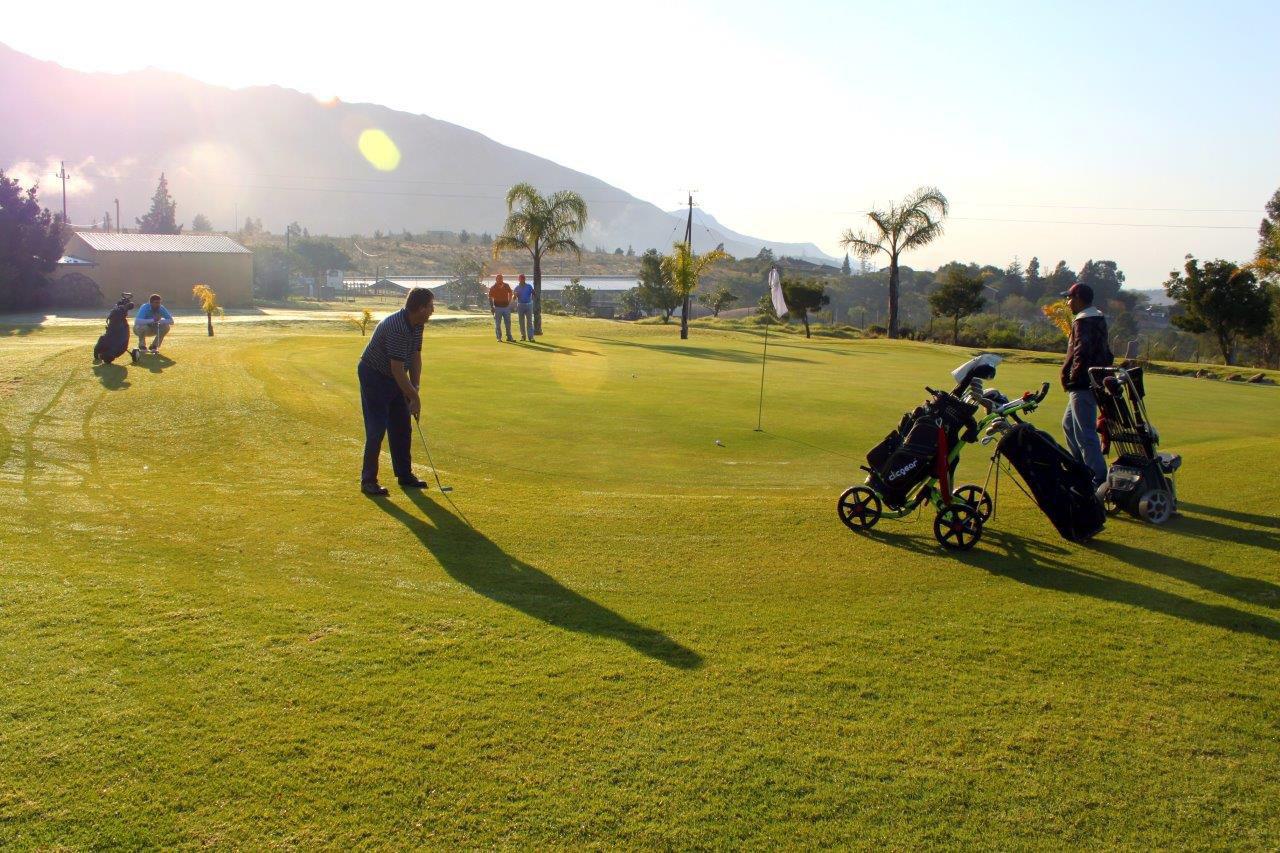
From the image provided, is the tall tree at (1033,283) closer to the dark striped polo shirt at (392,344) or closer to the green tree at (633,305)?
the green tree at (633,305)

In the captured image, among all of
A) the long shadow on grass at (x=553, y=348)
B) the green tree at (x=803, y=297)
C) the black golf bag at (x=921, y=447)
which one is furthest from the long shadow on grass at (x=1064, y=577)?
the green tree at (x=803, y=297)

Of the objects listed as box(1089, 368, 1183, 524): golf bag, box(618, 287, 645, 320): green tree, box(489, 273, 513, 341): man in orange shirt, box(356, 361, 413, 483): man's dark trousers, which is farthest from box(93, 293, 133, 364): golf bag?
box(618, 287, 645, 320): green tree

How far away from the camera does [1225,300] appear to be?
155ft

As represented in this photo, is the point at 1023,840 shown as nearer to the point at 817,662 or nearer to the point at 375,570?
the point at 817,662

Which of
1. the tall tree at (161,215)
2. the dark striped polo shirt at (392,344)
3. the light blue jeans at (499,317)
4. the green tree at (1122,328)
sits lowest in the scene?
the dark striped polo shirt at (392,344)

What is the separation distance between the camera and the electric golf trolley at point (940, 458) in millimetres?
8016

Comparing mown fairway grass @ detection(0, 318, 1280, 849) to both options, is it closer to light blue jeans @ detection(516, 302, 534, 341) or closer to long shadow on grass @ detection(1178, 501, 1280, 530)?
long shadow on grass @ detection(1178, 501, 1280, 530)

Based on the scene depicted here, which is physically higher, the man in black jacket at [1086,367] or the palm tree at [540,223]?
the palm tree at [540,223]

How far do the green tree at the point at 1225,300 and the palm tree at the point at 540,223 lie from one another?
32469 mm

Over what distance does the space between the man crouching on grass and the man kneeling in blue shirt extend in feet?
43.4

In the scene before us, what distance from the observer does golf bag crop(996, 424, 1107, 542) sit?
8.19 meters

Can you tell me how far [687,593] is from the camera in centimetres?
660

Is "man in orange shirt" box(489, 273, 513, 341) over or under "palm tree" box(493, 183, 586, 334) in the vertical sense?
under

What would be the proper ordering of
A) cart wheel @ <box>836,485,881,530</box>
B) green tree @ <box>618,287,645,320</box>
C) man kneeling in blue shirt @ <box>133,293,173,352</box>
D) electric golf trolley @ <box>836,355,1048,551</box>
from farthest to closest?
1. green tree @ <box>618,287,645,320</box>
2. man kneeling in blue shirt @ <box>133,293,173,352</box>
3. cart wheel @ <box>836,485,881,530</box>
4. electric golf trolley @ <box>836,355,1048,551</box>
